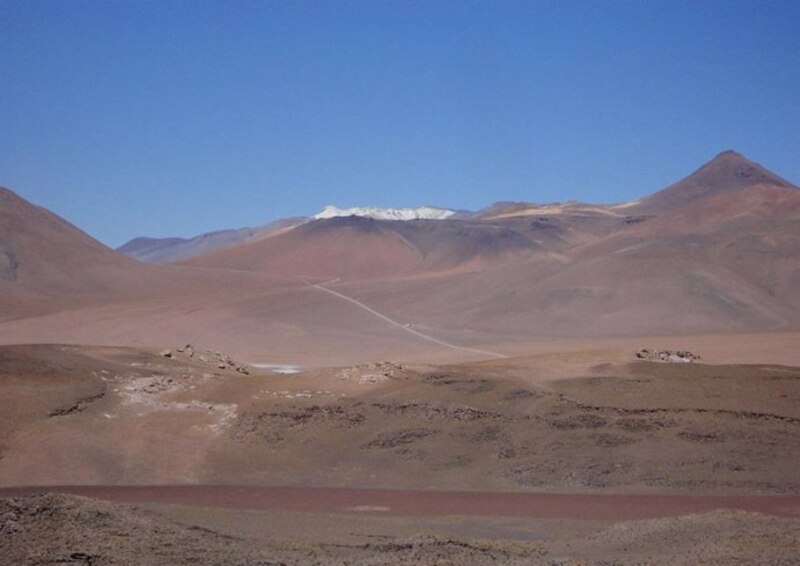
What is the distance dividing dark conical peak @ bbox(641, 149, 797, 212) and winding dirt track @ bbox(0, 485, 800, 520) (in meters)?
156

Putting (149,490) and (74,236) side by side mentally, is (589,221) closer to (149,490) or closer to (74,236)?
(74,236)

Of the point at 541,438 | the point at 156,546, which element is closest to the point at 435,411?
the point at 541,438

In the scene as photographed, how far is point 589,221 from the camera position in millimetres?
168875

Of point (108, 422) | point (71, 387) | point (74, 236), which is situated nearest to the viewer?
point (108, 422)

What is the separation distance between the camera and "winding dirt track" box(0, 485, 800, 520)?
869 inches

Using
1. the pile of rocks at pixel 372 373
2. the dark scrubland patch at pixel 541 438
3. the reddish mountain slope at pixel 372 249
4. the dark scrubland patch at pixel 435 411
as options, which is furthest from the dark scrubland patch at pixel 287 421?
the reddish mountain slope at pixel 372 249

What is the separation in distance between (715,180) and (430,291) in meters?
86.7

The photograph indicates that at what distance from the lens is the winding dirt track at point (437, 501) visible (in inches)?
869

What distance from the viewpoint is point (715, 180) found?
17938 centimetres

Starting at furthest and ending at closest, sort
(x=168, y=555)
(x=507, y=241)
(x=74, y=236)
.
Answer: (x=507, y=241)
(x=74, y=236)
(x=168, y=555)

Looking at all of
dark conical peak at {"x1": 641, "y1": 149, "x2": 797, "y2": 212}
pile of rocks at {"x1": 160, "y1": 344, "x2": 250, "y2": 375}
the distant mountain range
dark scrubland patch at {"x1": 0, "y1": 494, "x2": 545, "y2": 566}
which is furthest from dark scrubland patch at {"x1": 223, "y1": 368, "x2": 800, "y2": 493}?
dark conical peak at {"x1": 641, "y1": 149, "x2": 797, "y2": 212}

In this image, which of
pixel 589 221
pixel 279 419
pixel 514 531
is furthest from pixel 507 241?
pixel 514 531

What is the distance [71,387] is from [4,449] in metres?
4.22

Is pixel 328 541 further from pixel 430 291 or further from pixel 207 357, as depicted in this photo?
pixel 430 291
